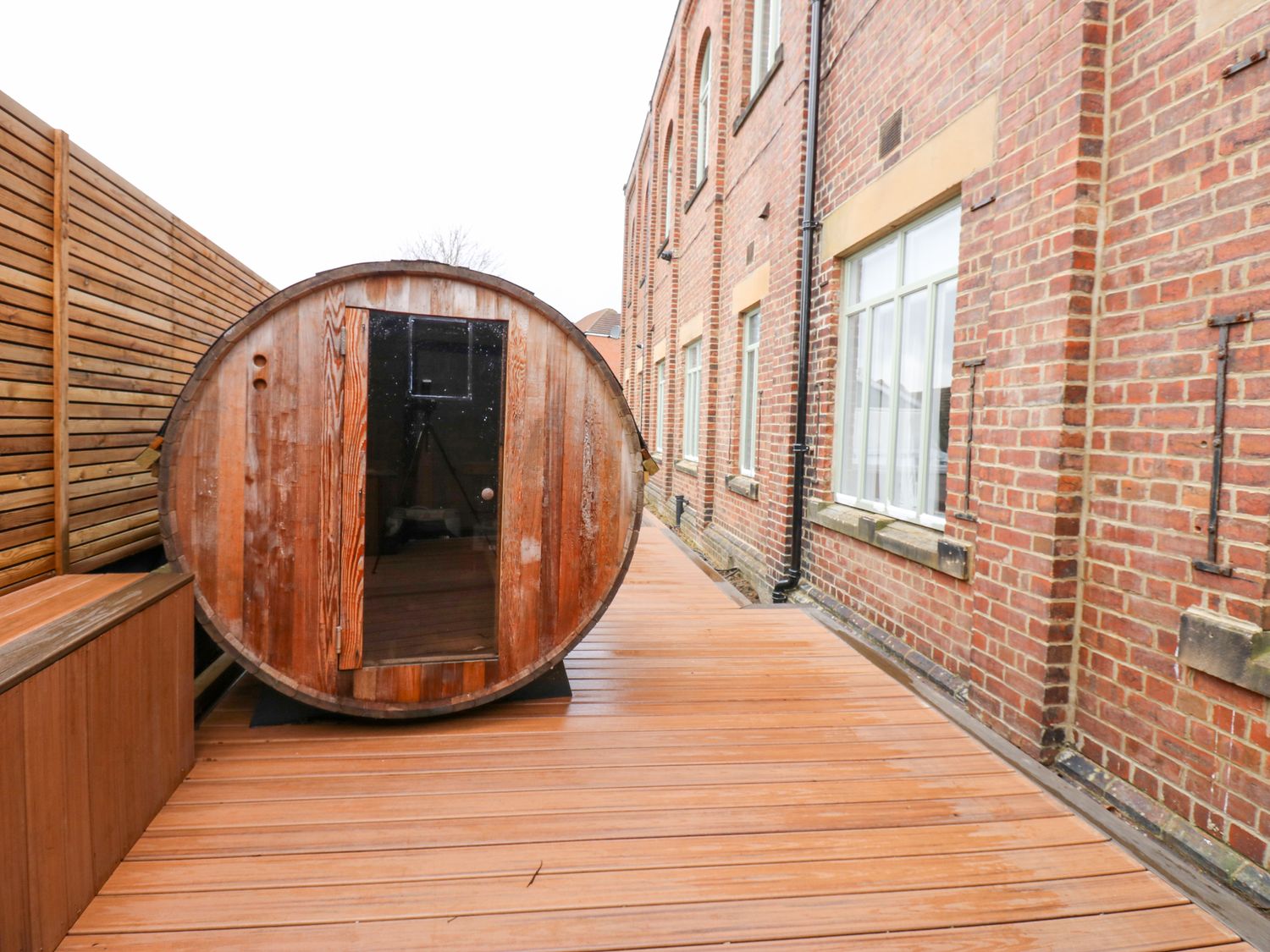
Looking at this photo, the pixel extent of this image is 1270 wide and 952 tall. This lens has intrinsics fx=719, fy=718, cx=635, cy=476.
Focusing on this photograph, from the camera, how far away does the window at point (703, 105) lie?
31.3 ft

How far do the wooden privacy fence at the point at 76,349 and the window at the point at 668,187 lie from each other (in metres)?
8.99

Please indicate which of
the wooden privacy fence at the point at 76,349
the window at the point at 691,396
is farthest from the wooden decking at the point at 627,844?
the window at the point at 691,396

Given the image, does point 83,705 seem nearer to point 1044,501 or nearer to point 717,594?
point 1044,501

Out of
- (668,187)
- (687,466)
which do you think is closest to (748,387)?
(687,466)

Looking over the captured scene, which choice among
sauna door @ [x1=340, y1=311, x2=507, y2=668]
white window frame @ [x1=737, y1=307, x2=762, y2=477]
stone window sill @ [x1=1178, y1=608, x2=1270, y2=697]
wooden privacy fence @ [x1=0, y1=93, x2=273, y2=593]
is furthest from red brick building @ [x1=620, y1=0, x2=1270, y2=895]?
wooden privacy fence @ [x1=0, y1=93, x2=273, y2=593]

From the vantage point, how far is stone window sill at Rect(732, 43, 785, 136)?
20.1 ft

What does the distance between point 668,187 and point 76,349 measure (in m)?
11.0

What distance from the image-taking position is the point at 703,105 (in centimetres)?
979

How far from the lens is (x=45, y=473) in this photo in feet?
8.21

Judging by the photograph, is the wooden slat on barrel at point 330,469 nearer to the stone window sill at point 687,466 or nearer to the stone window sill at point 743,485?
the stone window sill at point 743,485

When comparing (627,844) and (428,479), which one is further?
(428,479)

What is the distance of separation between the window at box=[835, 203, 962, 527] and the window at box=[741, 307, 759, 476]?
2151 millimetres

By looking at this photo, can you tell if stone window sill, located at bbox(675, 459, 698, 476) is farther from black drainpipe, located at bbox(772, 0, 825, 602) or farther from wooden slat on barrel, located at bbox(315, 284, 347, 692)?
wooden slat on barrel, located at bbox(315, 284, 347, 692)

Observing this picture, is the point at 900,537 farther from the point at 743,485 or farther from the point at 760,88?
the point at 760,88
